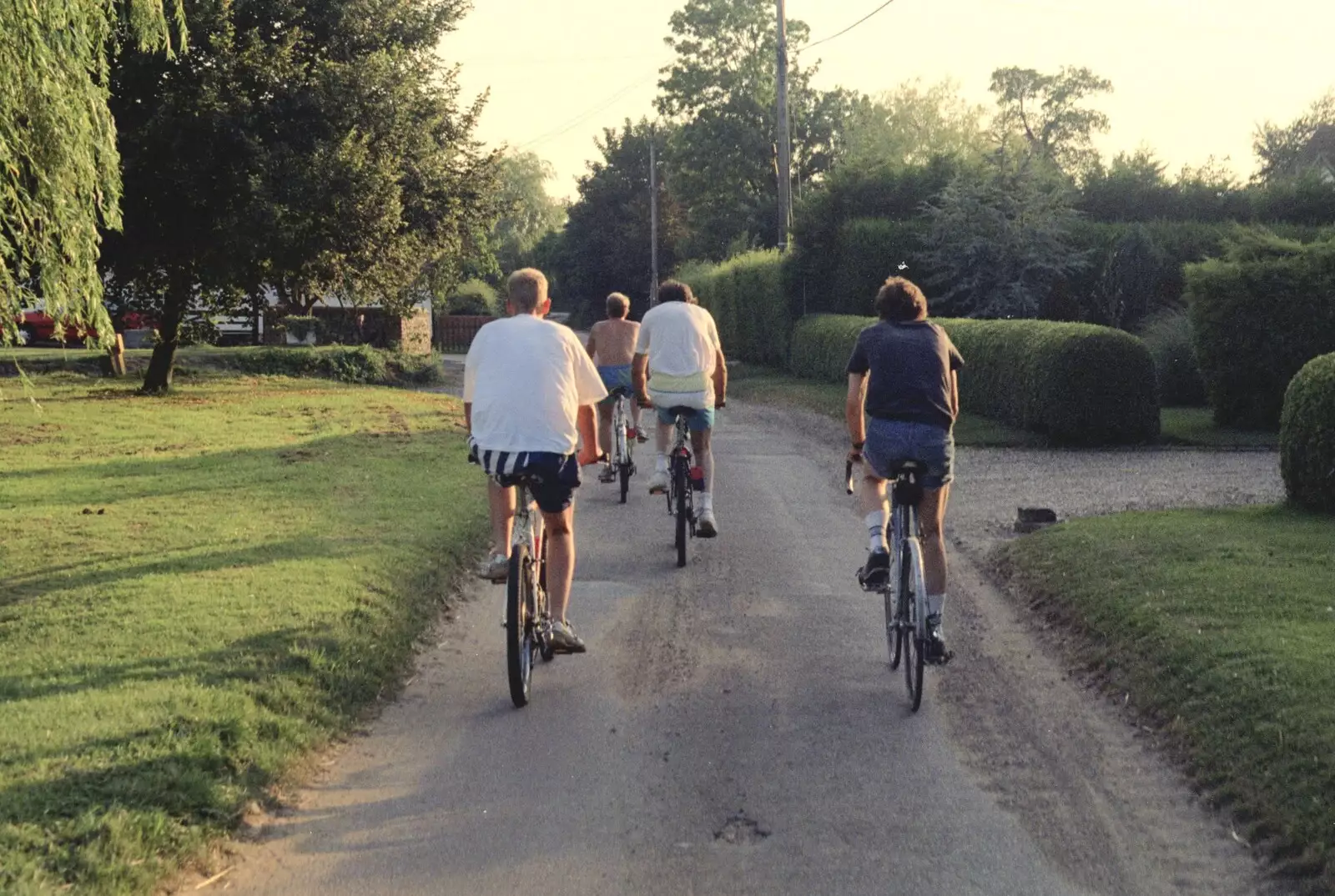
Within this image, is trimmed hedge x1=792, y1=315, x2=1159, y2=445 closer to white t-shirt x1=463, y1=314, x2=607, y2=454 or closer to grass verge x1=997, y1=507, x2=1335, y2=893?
grass verge x1=997, y1=507, x2=1335, y2=893

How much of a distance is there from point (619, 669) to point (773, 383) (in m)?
25.5

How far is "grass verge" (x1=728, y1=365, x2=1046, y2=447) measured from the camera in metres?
18.7

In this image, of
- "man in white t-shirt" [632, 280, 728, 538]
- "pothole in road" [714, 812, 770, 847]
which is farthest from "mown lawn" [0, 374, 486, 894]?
"man in white t-shirt" [632, 280, 728, 538]

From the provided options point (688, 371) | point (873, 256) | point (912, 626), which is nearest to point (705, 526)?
point (688, 371)

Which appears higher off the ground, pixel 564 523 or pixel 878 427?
pixel 878 427

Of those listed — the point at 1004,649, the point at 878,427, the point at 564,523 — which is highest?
the point at 878,427

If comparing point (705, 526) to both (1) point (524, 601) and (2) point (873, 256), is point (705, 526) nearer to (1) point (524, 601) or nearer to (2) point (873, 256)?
(1) point (524, 601)

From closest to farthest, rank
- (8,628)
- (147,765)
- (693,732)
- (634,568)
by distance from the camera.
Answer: (147,765) → (693,732) → (8,628) → (634,568)

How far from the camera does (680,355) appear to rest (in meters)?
10.6

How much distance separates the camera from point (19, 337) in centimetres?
1080

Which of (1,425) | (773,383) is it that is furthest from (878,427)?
(773,383)

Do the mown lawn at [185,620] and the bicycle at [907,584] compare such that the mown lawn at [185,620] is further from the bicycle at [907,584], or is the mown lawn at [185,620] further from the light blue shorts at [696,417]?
the bicycle at [907,584]

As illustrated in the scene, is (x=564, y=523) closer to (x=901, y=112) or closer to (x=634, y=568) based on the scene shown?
(x=634, y=568)

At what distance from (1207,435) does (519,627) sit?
14.1 metres
